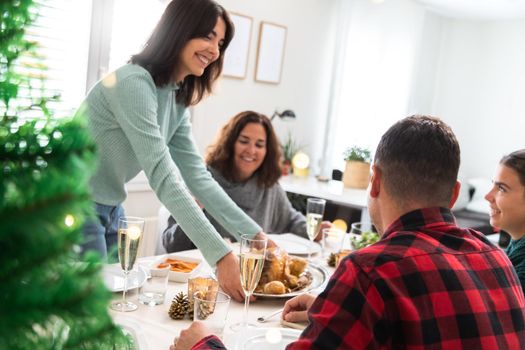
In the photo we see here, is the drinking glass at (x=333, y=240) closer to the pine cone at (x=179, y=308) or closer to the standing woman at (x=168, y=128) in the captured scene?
the standing woman at (x=168, y=128)

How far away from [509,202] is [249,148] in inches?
52.4

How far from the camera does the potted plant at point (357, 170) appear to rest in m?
4.36

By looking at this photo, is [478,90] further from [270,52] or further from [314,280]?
[314,280]

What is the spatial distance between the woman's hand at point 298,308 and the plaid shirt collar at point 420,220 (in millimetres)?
445

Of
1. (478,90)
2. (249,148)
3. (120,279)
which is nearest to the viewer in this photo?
(120,279)

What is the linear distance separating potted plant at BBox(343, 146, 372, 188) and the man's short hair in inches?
129

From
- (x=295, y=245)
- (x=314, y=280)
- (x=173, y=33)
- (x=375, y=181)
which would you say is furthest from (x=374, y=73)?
(x=375, y=181)

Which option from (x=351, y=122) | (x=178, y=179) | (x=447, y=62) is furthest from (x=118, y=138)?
(x=447, y=62)

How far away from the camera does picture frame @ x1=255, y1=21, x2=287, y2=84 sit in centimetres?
507

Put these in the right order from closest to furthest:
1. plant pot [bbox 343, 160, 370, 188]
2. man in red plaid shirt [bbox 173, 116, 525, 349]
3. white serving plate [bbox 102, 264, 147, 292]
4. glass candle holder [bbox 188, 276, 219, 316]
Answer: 1. man in red plaid shirt [bbox 173, 116, 525, 349]
2. glass candle holder [bbox 188, 276, 219, 316]
3. white serving plate [bbox 102, 264, 147, 292]
4. plant pot [bbox 343, 160, 370, 188]

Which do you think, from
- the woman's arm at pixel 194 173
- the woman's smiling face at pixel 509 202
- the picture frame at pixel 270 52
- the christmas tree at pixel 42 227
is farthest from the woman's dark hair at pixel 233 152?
the christmas tree at pixel 42 227

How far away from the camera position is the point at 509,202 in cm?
186

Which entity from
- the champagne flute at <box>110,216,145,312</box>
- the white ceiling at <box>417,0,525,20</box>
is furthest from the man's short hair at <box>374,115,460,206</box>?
the white ceiling at <box>417,0,525,20</box>

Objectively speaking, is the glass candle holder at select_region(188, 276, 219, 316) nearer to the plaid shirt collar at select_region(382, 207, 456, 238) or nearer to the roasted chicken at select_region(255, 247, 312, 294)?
the roasted chicken at select_region(255, 247, 312, 294)
